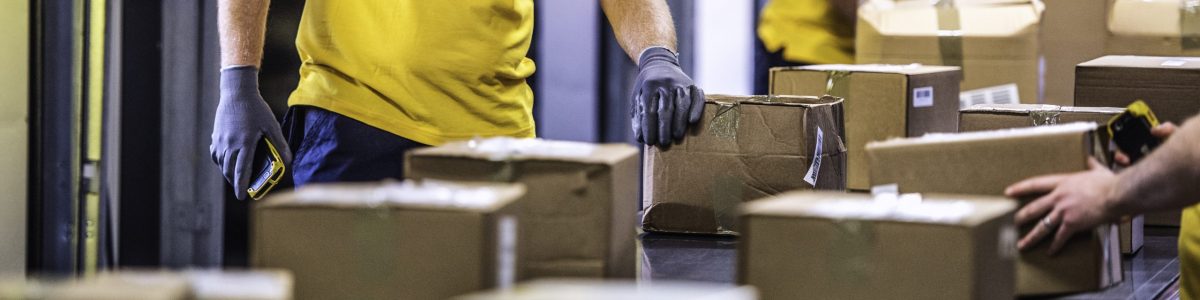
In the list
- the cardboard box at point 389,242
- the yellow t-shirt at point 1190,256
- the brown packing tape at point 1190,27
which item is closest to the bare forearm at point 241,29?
the cardboard box at point 389,242

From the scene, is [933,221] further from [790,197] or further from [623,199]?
[623,199]

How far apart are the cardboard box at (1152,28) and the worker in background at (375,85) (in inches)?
47.1

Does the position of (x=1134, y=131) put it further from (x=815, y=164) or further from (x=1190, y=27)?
(x=1190, y=27)

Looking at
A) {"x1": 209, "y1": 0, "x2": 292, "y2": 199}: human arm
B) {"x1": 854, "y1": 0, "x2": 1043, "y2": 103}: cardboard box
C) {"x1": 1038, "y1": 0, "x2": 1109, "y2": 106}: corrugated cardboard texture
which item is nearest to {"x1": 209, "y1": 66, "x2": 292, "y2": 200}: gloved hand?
{"x1": 209, "y1": 0, "x2": 292, "y2": 199}: human arm

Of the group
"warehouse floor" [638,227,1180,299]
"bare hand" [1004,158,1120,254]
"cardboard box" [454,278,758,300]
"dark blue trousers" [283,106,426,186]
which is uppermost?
"dark blue trousers" [283,106,426,186]

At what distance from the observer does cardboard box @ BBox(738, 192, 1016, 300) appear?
4.16ft

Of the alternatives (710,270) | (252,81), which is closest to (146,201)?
(252,81)

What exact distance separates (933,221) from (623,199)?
35 centimetres

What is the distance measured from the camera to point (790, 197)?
1406 millimetres

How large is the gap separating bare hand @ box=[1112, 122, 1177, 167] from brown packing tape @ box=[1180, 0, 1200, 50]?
1.32 metres

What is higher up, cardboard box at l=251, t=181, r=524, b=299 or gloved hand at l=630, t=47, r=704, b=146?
gloved hand at l=630, t=47, r=704, b=146

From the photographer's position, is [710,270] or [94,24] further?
[94,24]

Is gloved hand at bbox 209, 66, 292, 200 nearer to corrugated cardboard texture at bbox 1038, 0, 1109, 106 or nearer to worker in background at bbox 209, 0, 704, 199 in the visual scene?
worker in background at bbox 209, 0, 704, 199

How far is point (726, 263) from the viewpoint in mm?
1876
